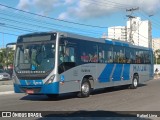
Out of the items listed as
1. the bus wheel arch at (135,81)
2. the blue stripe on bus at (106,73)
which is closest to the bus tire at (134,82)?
the bus wheel arch at (135,81)

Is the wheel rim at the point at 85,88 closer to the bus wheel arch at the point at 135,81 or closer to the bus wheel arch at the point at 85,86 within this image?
the bus wheel arch at the point at 85,86

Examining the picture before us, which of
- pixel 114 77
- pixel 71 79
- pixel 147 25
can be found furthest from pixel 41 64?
pixel 147 25

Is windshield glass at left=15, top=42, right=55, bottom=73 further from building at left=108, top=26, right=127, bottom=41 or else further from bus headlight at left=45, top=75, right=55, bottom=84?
building at left=108, top=26, right=127, bottom=41

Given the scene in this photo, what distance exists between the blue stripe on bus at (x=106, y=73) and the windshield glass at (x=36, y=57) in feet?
16.0

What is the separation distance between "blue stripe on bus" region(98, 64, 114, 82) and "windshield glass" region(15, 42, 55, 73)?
487 centimetres

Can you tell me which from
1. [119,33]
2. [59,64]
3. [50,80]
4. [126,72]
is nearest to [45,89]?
[50,80]

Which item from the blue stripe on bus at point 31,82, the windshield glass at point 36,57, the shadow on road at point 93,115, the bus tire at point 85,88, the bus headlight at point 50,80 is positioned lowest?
the shadow on road at point 93,115

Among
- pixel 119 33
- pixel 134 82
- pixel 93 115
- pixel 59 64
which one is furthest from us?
pixel 119 33

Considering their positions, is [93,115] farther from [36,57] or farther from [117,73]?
[117,73]

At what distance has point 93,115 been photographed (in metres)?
12.5

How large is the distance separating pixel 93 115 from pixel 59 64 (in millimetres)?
5469

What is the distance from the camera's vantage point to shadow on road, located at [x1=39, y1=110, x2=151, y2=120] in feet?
39.2

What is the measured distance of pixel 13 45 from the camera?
18844mm

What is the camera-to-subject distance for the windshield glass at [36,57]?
17391 millimetres
